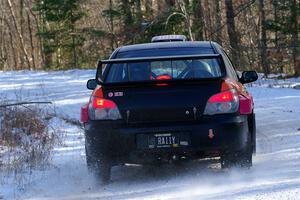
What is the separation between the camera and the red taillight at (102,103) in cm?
633

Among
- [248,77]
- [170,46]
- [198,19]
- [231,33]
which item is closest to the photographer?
[170,46]

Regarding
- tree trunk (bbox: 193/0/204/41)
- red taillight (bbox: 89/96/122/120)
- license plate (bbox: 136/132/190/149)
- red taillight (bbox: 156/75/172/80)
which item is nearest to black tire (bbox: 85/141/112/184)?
red taillight (bbox: 89/96/122/120)

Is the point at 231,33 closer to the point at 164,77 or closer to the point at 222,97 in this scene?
the point at 164,77

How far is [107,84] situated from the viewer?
6.41 meters

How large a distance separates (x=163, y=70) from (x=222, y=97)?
2.83ft

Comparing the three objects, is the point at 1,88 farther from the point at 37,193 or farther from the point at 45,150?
the point at 37,193

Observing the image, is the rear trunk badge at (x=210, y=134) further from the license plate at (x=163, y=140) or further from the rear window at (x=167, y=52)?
the rear window at (x=167, y=52)

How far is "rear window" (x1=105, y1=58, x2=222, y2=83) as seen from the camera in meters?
6.58

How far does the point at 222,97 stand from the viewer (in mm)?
6273

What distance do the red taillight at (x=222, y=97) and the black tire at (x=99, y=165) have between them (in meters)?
1.28

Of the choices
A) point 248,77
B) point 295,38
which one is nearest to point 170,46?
point 248,77

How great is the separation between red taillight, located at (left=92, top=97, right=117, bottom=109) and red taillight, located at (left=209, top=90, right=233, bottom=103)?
1.02 meters

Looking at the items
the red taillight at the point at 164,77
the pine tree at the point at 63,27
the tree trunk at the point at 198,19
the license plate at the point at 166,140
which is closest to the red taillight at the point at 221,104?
the license plate at the point at 166,140

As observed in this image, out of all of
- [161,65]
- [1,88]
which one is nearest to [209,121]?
[161,65]
